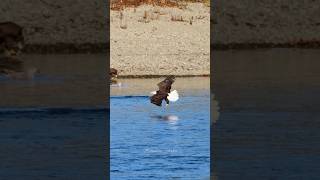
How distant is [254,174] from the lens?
33.9 feet

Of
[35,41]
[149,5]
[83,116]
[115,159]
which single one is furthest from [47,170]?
[149,5]

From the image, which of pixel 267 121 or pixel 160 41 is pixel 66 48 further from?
pixel 267 121

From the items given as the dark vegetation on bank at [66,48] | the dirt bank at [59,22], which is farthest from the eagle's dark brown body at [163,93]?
the dirt bank at [59,22]

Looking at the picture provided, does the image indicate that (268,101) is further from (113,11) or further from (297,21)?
(297,21)

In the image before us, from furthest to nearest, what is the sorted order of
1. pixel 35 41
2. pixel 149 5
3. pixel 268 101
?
pixel 149 5, pixel 35 41, pixel 268 101

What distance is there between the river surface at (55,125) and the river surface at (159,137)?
19 centimetres

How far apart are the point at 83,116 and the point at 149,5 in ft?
72.2

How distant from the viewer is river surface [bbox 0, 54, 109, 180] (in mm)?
10719

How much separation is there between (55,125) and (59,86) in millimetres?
4795

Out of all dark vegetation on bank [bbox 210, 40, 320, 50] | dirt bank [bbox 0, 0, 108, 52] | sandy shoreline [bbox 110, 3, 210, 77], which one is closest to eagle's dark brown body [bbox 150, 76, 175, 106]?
sandy shoreline [bbox 110, 3, 210, 77]

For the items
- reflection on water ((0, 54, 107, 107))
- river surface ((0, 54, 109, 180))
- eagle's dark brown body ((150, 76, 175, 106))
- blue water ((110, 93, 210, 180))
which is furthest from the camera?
reflection on water ((0, 54, 107, 107))

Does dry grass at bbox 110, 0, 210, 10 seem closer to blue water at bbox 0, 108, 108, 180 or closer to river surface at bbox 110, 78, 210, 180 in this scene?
river surface at bbox 110, 78, 210, 180

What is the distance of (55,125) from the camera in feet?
44.9

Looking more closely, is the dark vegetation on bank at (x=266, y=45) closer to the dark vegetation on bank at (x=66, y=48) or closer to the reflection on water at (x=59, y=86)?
the dark vegetation on bank at (x=66, y=48)
